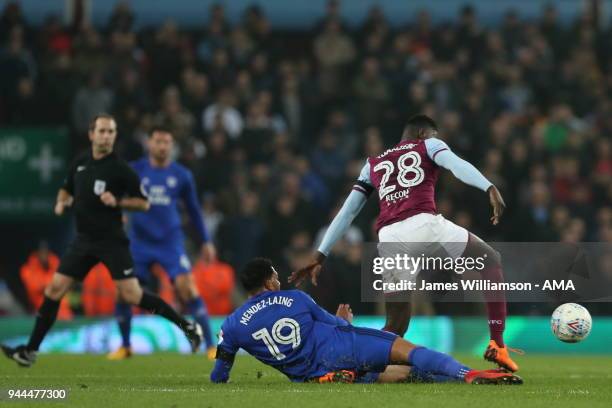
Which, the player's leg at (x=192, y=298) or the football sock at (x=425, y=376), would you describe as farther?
the player's leg at (x=192, y=298)

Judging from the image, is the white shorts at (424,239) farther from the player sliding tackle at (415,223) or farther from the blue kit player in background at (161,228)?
the blue kit player in background at (161,228)

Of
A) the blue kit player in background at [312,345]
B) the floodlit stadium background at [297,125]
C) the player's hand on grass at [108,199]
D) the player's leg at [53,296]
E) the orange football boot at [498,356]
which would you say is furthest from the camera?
the floodlit stadium background at [297,125]

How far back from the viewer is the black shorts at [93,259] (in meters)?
11.6

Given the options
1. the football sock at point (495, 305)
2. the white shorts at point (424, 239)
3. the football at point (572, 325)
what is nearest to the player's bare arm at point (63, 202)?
the white shorts at point (424, 239)

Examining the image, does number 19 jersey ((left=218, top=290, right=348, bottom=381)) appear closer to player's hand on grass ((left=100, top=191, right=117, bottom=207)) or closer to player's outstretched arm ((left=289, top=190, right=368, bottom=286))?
player's outstretched arm ((left=289, top=190, right=368, bottom=286))

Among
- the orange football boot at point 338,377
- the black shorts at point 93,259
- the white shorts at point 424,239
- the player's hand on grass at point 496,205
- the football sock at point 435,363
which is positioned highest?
the player's hand on grass at point 496,205

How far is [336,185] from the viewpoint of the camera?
715 inches

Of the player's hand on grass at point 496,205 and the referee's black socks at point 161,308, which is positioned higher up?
the player's hand on grass at point 496,205

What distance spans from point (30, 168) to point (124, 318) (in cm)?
441

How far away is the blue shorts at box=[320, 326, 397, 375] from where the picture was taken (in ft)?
29.1

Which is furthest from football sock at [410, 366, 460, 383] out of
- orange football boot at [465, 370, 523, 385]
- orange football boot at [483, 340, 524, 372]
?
orange football boot at [483, 340, 524, 372]

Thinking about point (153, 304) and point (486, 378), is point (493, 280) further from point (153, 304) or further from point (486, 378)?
point (153, 304)

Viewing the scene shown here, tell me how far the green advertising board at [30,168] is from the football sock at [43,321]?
5.83 meters

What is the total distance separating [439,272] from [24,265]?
982cm
